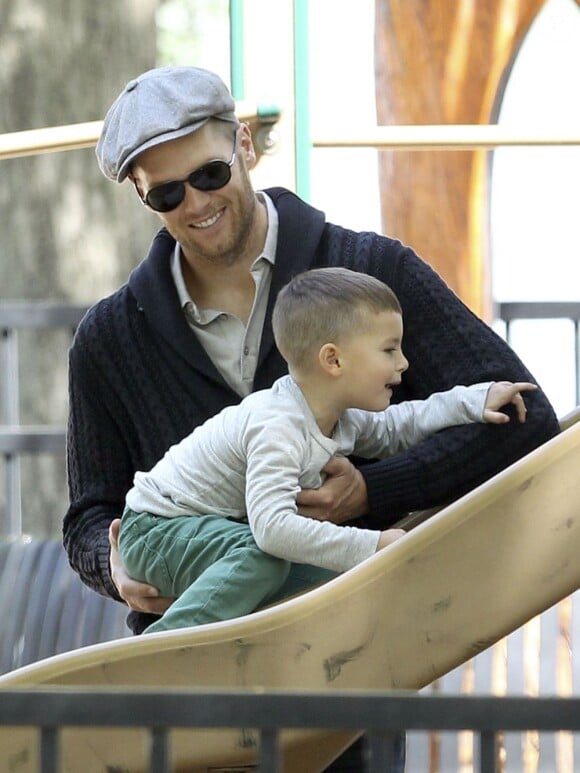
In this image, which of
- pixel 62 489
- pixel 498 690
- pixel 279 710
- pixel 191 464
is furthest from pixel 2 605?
pixel 279 710

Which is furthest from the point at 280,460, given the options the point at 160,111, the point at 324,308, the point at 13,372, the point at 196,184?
the point at 13,372

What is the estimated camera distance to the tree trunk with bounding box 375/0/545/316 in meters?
5.77

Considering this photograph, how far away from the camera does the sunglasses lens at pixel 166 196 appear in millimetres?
2393

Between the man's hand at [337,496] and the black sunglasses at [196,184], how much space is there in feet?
1.40

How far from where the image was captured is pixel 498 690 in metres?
4.52

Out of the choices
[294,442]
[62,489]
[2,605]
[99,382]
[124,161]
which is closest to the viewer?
[294,442]

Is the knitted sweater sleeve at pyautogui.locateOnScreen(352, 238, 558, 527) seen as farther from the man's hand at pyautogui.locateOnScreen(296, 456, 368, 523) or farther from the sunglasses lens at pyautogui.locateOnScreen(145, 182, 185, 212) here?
the sunglasses lens at pyautogui.locateOnScreen(145, 182, 185, 212)

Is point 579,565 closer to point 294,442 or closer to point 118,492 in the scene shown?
point 294,442

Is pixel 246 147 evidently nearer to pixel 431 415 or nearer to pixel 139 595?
pixel 431 415

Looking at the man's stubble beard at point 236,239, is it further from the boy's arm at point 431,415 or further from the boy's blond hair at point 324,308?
the boy's arm at point 431,415

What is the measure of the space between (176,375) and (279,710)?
1.22 metres

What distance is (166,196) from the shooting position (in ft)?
7.88

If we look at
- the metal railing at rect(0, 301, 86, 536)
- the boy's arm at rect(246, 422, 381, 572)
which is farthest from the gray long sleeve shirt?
the metal railing at rect(0, 301, 86, 536)

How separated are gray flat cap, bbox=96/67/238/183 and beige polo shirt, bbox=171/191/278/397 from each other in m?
0.20
